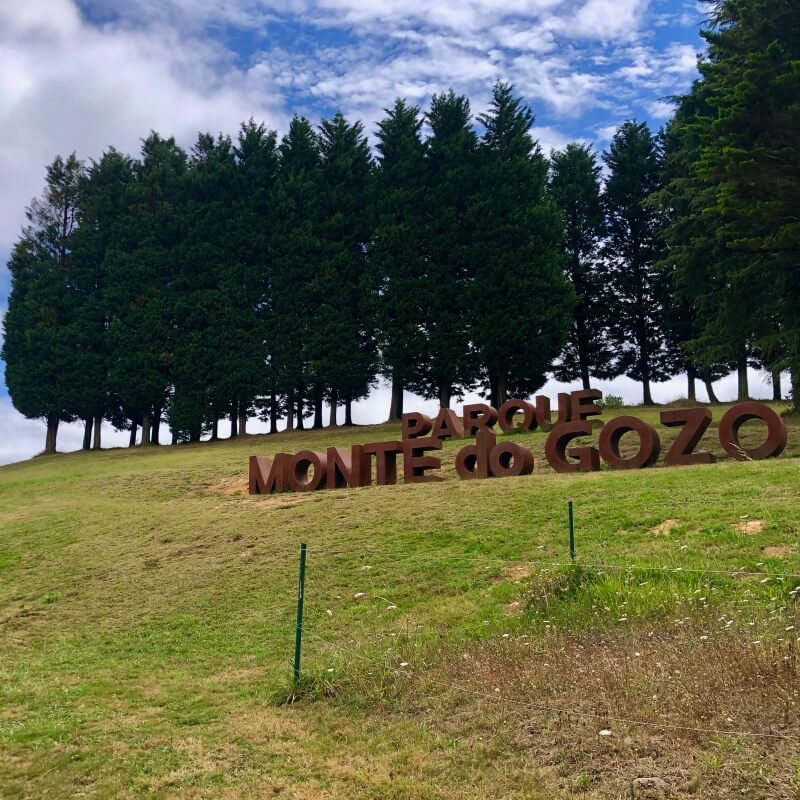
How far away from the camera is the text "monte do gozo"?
14664mm

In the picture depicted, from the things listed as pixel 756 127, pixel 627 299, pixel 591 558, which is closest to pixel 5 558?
pixel 591 558

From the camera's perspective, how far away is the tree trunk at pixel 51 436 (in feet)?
124

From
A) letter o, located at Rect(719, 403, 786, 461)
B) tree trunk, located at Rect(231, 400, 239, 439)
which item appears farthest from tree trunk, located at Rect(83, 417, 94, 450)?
letter o, located at Rect(719, 403, 786, 461)

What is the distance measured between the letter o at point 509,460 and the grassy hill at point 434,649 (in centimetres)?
170

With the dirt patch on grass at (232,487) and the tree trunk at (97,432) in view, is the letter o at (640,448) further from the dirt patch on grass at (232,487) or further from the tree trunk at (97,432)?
the tree trunk at (97,432)

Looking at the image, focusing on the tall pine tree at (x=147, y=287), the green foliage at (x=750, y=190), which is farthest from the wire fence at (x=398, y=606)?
the tall pine tree at (x=147, y=287)

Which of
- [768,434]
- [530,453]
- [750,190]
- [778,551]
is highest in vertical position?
[750,190]

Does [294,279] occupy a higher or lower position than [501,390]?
higher

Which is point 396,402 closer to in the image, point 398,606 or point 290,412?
point 290,412

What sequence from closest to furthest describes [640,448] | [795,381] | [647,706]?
[647,706], [640,448], [795,381]

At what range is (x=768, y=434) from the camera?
1441 centimetres

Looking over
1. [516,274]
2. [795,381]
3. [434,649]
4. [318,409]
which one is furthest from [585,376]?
[434,649]

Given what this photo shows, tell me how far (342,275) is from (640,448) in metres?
22.3

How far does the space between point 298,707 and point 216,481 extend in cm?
1603
